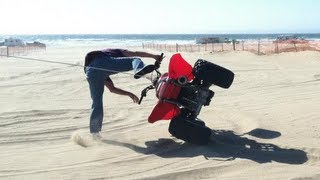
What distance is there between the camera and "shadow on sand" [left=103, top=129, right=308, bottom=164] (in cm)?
570

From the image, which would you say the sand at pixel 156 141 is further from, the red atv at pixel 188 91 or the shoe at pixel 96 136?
the red atv at pixel 188 91

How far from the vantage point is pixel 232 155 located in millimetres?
5848

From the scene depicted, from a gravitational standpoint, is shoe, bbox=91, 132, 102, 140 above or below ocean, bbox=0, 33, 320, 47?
above

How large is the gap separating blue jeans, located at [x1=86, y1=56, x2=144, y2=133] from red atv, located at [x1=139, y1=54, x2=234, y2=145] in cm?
55

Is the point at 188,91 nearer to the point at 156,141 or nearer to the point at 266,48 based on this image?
the point at 156,141

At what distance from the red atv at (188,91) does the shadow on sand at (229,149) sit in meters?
0.18

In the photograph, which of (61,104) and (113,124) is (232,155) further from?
(61,104)

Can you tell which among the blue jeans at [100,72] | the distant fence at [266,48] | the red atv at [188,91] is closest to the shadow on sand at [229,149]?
the red atv at [188,91]

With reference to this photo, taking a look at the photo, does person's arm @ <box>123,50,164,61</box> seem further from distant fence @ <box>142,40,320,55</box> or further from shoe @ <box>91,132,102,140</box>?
distant fence @ <box>142,40,320,55</box>

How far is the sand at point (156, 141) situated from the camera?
5352 mm

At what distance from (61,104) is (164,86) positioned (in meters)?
4.35

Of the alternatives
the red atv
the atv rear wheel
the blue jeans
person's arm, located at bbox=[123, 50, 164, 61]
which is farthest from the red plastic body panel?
the blue jeans

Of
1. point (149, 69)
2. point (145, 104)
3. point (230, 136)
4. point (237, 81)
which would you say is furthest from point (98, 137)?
point (237, 81)

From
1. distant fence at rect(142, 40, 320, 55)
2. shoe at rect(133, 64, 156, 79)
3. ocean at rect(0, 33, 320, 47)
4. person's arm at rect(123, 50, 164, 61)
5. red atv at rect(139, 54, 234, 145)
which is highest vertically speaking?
person's arm at rect(123, 50, 164, 61)
